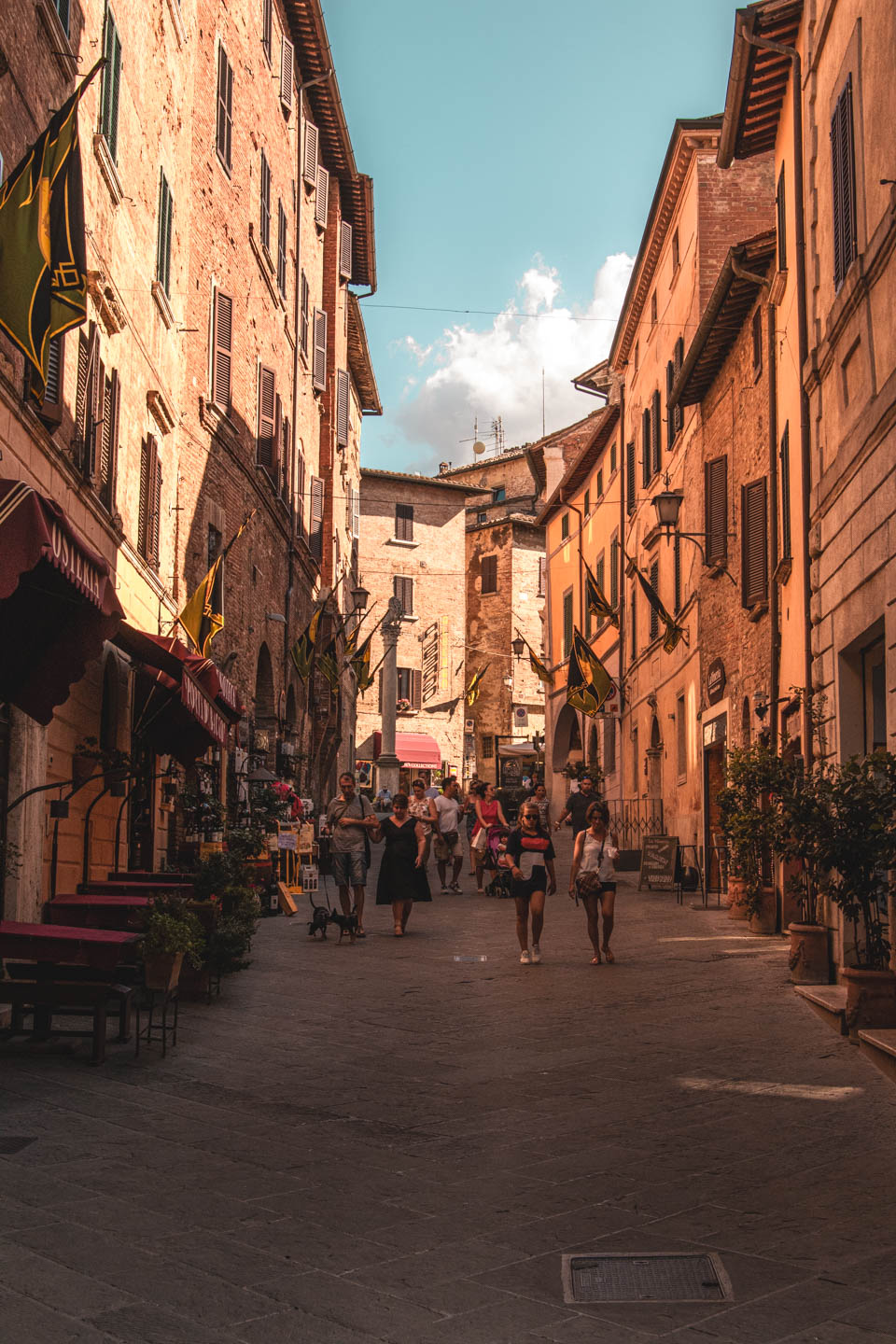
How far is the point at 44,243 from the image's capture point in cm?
821

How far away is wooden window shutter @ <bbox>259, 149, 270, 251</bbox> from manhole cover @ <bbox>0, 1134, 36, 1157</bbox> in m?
21.8

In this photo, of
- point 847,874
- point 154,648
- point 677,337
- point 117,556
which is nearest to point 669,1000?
point 847,874

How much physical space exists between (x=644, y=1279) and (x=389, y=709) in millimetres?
39847

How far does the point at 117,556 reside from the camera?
15102 mm

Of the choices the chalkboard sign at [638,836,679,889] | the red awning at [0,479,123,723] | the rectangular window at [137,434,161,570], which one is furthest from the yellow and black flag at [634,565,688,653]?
the red awning at [0,479,123,723]

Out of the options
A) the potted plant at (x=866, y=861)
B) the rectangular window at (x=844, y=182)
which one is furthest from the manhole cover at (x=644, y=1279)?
the rectangular window at (x=844, y=182)

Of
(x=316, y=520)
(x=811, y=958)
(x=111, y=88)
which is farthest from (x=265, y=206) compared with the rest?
(x=811, y=958)

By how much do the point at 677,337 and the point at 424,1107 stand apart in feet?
63.5

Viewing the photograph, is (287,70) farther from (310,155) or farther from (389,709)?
(389,709)

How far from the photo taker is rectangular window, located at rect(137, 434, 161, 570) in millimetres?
16625

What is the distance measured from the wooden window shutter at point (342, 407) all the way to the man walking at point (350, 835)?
22206 millimetres

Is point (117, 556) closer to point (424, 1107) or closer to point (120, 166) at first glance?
point (120, 166)

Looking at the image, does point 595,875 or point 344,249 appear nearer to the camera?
point 595,875

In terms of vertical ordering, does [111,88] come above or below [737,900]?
above
